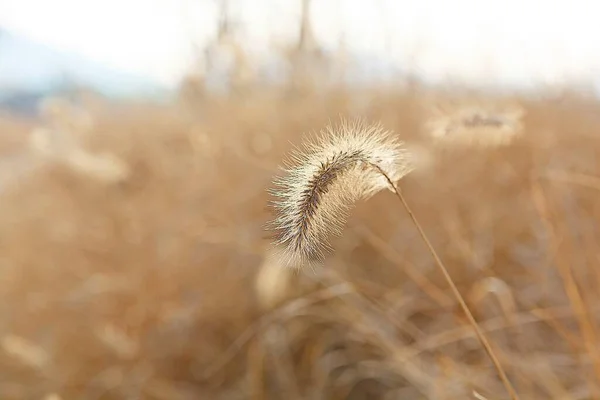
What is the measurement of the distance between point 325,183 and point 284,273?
1.53 feet

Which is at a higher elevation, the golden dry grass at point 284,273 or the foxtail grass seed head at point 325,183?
the golden dry grass at point 284,273

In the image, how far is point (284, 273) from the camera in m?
0.82

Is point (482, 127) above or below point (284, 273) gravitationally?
below

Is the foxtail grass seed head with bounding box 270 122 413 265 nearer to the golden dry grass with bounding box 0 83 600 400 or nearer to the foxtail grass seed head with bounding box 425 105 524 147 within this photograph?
the foxtail grass seed head with bounding box 425 105 524 147

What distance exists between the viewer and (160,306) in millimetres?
963

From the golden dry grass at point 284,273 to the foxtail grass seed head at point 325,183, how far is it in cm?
32

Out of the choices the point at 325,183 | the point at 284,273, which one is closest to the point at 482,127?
the point at 325,183

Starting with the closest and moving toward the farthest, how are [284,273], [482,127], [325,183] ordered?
[325,183]
[482,127]
[284,273]

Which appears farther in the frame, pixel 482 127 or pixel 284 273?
pixel 284 273

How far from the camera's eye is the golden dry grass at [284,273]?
2.64ft

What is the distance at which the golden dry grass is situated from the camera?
0.80 meters

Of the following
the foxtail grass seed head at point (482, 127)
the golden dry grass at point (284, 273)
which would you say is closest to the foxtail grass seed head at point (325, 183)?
the foxtail grass seed head at point (482, 127)

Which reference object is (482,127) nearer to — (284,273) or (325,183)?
(325,183)

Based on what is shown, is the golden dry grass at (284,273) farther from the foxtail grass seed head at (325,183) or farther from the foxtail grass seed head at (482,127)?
the foxtail grass seed head at (325,183)
